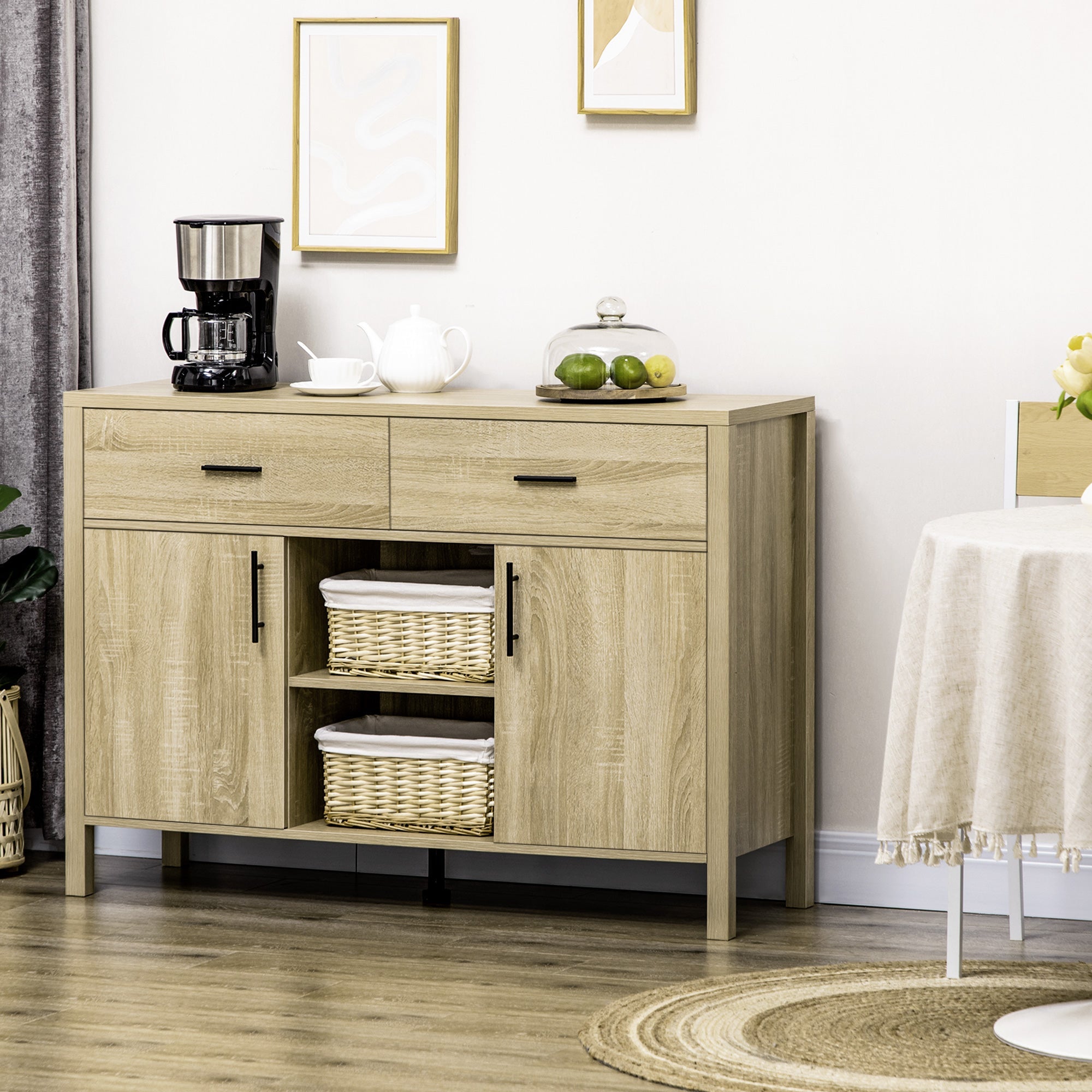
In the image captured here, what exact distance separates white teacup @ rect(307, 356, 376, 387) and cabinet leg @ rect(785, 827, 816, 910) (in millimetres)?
1143

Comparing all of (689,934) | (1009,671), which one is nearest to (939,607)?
(1009,671)

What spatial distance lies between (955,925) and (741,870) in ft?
2.34

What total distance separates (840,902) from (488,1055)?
3.57ft

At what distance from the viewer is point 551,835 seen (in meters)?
3.14

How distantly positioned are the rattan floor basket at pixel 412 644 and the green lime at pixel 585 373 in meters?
0.42

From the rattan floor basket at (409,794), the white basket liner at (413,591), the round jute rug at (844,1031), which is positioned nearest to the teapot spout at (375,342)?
the white basket liner at (413,591)

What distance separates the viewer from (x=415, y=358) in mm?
3348

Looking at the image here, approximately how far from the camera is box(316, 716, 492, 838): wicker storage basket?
319 centimetres

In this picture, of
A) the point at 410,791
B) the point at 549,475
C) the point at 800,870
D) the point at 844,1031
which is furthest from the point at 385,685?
the point at 844,1031

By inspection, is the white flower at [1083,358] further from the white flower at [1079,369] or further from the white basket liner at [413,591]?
the white basket liner at [413,591]

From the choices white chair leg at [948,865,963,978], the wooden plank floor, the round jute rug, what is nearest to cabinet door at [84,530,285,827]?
the wooden plank floor

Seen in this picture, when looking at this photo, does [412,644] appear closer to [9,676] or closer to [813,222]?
[9,676]

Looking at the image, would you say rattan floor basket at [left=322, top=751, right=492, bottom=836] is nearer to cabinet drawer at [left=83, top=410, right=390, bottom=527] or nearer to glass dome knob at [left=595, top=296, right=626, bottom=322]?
cabinet drawer at [left=83, top=410, right=390, bottom=527]

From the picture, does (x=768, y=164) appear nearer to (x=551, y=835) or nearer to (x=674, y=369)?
(x=674, y=369)
